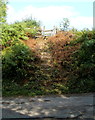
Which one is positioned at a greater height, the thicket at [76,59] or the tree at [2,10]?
the tree at [2,10]

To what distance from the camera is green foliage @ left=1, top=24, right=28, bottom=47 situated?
11.5 meters

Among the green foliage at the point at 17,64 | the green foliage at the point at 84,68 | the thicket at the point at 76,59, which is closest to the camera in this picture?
the green foliage at the point at 84,68

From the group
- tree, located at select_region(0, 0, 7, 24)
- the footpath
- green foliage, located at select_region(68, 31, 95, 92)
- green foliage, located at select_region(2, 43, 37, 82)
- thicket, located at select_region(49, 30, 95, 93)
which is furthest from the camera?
tree, located at select_region(0, 0, 7, 24)

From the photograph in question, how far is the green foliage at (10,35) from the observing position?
11539 millimetres

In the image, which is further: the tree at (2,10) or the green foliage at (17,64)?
the tree at (2,10)

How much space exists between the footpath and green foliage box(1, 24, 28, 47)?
16.5 feet

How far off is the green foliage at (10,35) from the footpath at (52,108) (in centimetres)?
504

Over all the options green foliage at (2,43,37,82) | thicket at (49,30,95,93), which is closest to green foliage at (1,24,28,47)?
green foliage at (2,43,37,82)

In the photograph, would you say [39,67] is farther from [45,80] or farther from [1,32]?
[1,32]

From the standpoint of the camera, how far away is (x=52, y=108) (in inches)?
236

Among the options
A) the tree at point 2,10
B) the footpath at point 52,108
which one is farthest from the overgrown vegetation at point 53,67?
the footpath at point 52,108

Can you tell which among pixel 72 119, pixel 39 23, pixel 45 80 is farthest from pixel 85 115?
pixel 39 23

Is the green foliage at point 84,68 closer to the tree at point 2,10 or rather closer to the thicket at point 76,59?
the thicket at point 76,59

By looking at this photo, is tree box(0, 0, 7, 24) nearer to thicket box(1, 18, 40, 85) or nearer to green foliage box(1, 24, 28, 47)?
green foliage box(1, 24, 28, 47)
